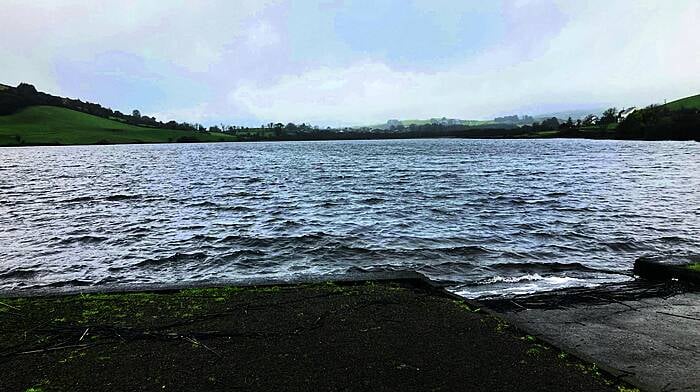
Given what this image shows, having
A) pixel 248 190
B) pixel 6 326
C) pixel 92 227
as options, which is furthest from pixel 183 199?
pixel 6 326

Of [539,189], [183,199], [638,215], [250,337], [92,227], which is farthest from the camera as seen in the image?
[539,189]

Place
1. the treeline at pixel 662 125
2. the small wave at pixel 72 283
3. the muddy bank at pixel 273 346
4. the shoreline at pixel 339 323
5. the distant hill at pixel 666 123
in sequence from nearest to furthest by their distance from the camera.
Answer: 1. the muddy bank at pixel 273 346
2. the shoreline at pixel 339 323
3. the small wave at pixel 72 283
4. the treeline at pixel 662 125
5. the distant hill at pixel 666 123

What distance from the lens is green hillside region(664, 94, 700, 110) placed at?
149625 millimetres

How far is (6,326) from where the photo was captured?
6812mm

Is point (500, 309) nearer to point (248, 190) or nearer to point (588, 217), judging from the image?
point (588, 217)

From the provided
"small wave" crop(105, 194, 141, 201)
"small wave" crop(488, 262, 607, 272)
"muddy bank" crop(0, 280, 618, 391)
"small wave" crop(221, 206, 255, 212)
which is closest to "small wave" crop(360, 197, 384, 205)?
"small wave" crop(221, 206, 255, 212)

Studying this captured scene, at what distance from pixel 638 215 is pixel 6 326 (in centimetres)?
2457

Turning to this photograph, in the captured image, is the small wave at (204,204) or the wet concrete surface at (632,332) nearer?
the wet concrete surface at (632,332)

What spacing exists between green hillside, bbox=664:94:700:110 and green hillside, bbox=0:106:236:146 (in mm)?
187692

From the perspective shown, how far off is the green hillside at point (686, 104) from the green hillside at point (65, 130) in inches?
7389

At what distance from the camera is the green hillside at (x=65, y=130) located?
142250mm

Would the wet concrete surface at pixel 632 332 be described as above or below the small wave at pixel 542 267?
above

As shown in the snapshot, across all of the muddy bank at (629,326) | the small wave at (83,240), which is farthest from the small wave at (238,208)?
the muddy bank at (629,326)

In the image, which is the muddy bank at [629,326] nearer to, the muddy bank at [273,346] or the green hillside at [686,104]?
the muddy bank at [273,346]
